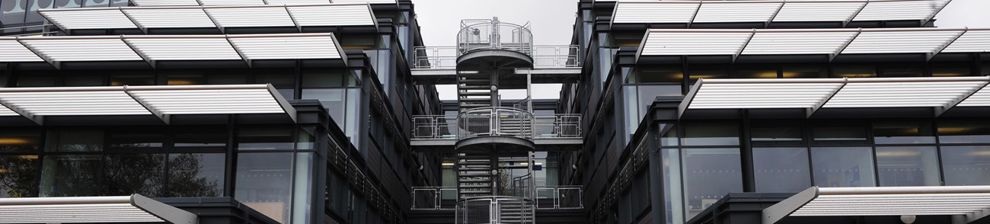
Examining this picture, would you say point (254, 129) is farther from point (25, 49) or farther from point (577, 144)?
point (577, 144)

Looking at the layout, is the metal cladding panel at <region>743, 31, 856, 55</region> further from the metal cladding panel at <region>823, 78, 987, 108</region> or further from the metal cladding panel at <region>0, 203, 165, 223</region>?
the metal cladding panel at <region>0, 203, 165, 223</region>

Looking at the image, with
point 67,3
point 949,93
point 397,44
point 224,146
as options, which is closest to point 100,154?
point 224,146

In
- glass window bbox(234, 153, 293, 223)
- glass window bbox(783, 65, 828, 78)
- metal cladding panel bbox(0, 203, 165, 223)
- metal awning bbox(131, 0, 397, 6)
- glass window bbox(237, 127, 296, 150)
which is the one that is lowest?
metal cladding panel bbox(0, 203, 165, 223)

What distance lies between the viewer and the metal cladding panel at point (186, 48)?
75.7 ft

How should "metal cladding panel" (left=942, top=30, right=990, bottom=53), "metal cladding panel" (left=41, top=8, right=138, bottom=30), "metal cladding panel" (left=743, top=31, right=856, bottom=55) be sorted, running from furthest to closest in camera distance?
"metal cladding panel" (left=41, top=8, right=138, bottom=30) < "metal cladding panel" (left=942, top=30, right=990, bottom=53) < "metal cladding panel" (left=743, top=31, right=856, bottom=55)

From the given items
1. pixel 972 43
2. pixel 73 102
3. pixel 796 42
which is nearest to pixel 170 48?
pixel 73 102

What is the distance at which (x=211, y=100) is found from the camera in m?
18.8

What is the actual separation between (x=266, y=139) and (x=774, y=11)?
1400 cm

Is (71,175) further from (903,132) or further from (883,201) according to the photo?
(903,132)

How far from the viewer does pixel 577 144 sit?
109 ft

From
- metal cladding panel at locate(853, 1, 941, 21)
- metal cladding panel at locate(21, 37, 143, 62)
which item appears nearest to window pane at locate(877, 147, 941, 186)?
metal cladding panel at locate(853, 1, 941, 21)

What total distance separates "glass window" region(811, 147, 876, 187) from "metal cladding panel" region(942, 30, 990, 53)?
4976 mm

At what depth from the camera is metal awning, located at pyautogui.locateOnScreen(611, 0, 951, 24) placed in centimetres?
2627

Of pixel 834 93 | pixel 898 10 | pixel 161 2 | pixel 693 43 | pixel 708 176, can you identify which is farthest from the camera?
pixel 161 2
